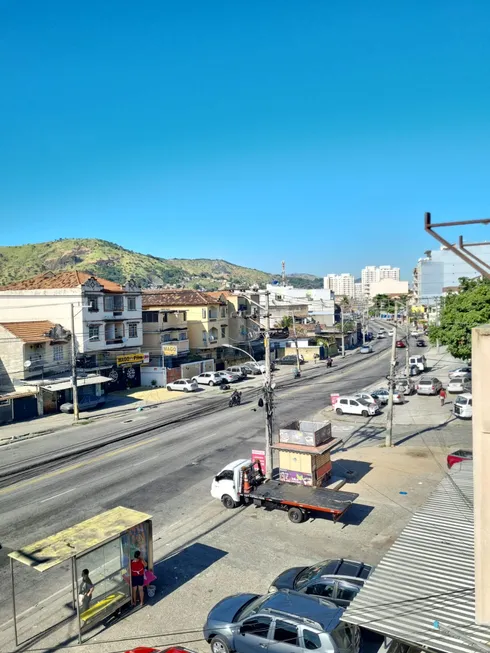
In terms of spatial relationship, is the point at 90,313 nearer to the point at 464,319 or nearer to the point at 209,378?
the point at 209,378

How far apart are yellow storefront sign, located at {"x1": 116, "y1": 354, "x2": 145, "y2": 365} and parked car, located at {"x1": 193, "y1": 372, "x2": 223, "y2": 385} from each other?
659 centimetres

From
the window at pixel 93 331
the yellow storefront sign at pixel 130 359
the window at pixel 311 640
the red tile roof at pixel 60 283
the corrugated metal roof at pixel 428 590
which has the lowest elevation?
the window at pixel 311 640

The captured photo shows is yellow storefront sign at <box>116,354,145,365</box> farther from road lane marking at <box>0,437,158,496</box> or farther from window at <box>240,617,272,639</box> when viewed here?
window at <box>240,617,272,639</box>

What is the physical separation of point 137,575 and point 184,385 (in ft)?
125

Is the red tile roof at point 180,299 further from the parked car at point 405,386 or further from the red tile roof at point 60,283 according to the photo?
the parked car at point 405,386

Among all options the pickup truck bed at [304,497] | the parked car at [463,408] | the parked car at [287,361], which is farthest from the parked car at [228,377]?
the pickup truck bed at [304,497]

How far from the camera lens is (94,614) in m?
11.6

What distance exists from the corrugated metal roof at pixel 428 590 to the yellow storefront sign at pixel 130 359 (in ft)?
130

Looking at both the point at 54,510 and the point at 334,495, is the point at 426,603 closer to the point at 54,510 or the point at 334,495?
the point at 334,495

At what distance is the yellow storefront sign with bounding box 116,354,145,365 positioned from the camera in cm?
4847

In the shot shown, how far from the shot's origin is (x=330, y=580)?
11.6 metres

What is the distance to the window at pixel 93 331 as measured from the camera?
46062mm

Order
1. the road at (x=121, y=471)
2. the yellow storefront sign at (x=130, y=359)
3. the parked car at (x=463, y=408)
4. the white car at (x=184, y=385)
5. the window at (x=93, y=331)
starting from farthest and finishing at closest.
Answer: the white car at (x=184, y=385) → the yellow storefront sign at (x=130, y=359) → the window at (x=93, y=331) → the parked car at (x=463, y=408) → the road at (x=121, y=471)

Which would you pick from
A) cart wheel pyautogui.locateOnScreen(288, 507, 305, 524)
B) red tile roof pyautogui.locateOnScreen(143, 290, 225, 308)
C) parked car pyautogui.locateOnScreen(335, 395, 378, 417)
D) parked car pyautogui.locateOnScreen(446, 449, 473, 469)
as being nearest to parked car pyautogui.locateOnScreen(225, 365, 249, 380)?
red tile roof pyautogui.locateOnScreen(143, 290, 225, 308)
